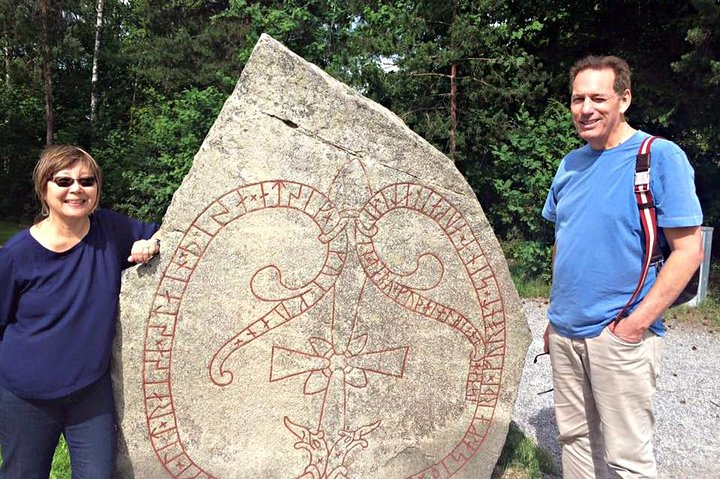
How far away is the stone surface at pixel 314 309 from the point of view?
2.52 metres

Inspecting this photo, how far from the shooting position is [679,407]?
170 inches

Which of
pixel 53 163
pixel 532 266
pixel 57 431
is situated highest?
pixel 53 163

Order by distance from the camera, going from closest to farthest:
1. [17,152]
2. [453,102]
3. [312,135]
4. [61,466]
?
[312,135] → [61,466] → [453,102] → [17,152]

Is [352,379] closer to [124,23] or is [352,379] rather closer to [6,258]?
→ [6,258]

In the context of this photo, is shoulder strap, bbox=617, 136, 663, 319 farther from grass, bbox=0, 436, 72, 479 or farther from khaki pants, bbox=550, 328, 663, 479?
grass, bbox=0, 436, 72, 479

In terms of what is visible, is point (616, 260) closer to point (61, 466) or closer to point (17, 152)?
point (61, 466)

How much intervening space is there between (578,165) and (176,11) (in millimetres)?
12158

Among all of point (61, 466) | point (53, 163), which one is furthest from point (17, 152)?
point (53, 163)

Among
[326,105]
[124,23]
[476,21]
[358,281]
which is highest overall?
[124,23]

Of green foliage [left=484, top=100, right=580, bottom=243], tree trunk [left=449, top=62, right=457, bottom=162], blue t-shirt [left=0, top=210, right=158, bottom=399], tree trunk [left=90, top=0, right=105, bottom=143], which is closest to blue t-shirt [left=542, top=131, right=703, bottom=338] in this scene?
blue t-shirt [left=0, top=210, right=158, bottom=399]

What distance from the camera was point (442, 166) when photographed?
2.71 m

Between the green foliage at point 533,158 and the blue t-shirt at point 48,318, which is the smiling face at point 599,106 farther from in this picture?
the green foliage at point 533,158

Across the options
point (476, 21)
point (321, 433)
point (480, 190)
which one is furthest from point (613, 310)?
point (480, 190)

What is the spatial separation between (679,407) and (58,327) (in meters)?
4.22
